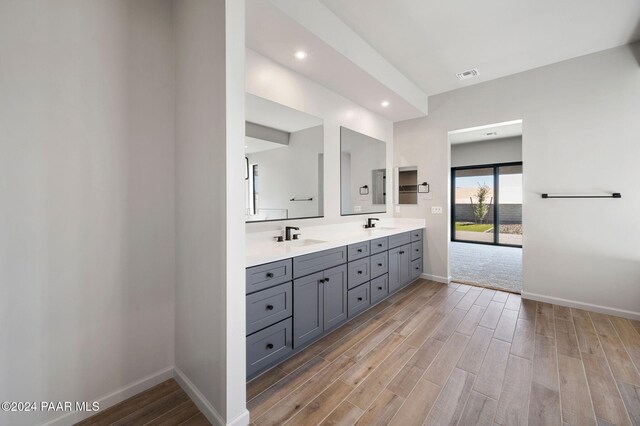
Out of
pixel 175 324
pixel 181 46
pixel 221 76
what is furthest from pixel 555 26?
pixel 175 324

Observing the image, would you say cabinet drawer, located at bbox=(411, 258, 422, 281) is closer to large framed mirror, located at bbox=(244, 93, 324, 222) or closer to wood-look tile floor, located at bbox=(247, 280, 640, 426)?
wood-look tile floor, located at bbox=(247, 280, 640, 426)

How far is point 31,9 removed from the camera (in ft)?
4.39

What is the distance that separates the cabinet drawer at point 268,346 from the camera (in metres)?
1.77

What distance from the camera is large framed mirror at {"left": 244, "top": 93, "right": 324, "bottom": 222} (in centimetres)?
236

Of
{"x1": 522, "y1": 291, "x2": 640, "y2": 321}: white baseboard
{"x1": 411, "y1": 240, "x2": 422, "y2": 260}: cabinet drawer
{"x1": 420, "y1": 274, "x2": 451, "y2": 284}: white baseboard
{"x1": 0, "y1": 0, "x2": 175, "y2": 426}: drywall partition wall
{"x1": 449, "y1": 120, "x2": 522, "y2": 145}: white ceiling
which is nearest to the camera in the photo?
{"x1": 0, "y1": 0, "x2": 175, "y2": 426}: drywall partition wall

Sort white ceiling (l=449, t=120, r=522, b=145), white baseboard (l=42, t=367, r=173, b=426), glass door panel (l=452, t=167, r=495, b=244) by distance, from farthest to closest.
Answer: glass door panel (l=452, t=167, r=495, b=244) → white ceiling (l=449, t=120, r=522, b=145) → white baseboard (l=42, t=367, r=173, b=426)

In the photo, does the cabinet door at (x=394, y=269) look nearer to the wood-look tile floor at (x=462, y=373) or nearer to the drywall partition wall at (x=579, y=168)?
the wood-look tile floor at (x=462, y=373)

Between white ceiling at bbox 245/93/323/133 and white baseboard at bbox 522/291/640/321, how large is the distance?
3.36 meters

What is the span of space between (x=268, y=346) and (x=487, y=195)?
7134 mm

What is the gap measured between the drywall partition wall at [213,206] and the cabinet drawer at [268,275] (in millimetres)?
283

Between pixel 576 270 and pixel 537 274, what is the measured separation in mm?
362

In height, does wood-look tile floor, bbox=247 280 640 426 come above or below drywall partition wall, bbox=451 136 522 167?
below

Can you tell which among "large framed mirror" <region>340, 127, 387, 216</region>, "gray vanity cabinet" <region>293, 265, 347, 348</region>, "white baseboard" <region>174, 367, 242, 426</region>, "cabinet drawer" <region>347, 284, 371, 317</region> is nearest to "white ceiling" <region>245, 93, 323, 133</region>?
"large framed mirror" <region>340, 127, 387, 216</region>

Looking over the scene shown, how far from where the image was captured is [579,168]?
302cm
